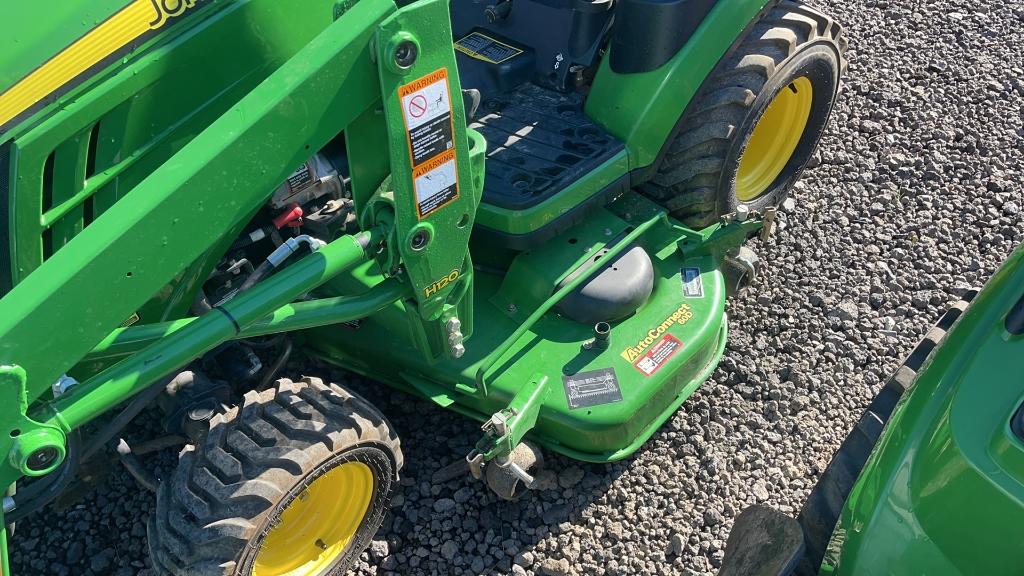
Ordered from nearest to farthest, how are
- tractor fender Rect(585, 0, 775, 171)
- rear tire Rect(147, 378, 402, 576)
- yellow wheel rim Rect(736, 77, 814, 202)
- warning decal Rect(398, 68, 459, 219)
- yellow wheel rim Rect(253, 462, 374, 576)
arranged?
1. warning decal Rect(398, 68, 459, 219)
2. rear tire Rect(147, 378, 402, 576)
3. yellow wheel rim Rect(253, 462, 374, 576)
4. tractor fender Rect(585, 0, 775, 171)
5. yellow wheel rim Rect(736, 77, 814, 202)

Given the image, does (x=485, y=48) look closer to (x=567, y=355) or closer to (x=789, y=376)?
(x=567, y=355)

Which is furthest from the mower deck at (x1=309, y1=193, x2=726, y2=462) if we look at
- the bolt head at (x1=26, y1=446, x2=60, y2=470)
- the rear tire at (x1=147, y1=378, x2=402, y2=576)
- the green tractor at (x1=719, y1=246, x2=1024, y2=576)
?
the bolt head at (x1=26, y1=446, x2=60, y2=470)

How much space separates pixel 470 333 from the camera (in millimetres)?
3273

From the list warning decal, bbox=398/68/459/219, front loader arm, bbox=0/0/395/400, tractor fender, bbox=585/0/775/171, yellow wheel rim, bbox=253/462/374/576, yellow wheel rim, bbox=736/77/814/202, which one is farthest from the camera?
yellow wheel rim, bbox=736/77/814/202

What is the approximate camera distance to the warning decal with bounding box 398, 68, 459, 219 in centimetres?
241

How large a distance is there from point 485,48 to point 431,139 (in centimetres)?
152

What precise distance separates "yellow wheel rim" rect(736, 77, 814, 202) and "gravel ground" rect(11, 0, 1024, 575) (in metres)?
0.31

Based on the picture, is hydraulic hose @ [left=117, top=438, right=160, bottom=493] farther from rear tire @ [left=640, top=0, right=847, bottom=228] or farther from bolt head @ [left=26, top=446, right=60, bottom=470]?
rear tire @ [left=640, top=0, right=847, bottom=228]

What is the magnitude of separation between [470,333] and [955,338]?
5.03 feet

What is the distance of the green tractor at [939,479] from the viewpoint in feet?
6.70

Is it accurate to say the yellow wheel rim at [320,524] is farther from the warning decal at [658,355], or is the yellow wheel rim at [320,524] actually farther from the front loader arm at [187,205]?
the front loader arm at [187,205]

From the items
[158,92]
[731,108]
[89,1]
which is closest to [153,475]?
[158,92]

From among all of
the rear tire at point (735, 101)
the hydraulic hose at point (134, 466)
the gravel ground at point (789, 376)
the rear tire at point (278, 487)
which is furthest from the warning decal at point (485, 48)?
the hydraulic hose at point (134, 466)

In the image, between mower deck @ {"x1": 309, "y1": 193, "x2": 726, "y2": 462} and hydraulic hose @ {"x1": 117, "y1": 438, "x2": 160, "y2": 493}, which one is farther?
mower deck @ {"x1": 309, "y1": 193, "x2": 726, "y2": 462}
